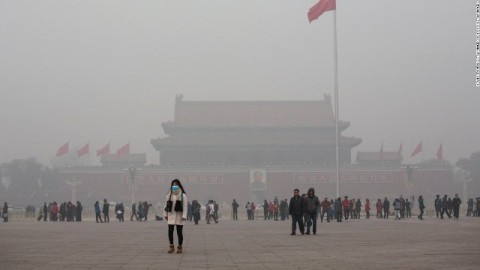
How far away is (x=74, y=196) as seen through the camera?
65.4 m

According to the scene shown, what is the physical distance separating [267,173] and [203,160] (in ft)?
21.9

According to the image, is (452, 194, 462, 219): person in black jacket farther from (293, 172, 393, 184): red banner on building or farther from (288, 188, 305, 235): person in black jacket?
(293, 172, 393, 184): red banner on building

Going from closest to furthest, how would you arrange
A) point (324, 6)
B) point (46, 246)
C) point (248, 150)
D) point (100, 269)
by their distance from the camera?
point (100, 269), point (46, 246), point (324, 6), point (248, 150)

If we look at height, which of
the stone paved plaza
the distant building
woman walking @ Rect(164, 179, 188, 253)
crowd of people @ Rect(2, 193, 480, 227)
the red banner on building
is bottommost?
the stone paved plaza

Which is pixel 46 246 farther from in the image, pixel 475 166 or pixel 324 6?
pixel 475 166

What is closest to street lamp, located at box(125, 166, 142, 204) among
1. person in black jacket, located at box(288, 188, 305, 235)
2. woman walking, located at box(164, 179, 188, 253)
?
person in black jacket, located at box(288, 188, 305, 235)

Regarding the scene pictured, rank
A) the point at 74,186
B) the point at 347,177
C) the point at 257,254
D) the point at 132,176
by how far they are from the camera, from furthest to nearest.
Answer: the point at 74,186 < the point at 347,177 < the point at 132,176 < the point at 257,254

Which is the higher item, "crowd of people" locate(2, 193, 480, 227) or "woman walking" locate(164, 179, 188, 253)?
"crowd of people" locate(2, 193, 480, 227)

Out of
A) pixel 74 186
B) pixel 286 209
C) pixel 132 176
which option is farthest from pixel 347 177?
pixel 286 209

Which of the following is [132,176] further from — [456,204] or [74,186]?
[456,204]

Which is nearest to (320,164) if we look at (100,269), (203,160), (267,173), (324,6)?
(267,173)

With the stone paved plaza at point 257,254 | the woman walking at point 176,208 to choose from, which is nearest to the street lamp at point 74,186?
the stone paved plaza at point 257,254

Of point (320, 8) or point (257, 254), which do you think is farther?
point (320, 8)

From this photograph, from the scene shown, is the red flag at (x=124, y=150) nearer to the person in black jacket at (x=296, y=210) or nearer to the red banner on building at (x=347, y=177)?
the red banner on building at (x=347, y=177)
